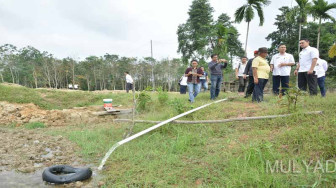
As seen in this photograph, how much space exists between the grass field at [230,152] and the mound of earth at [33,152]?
0.28 metres

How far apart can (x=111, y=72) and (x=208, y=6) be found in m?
22.2

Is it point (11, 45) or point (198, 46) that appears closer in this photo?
point (198, 46)

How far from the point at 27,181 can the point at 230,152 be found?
9.68ft

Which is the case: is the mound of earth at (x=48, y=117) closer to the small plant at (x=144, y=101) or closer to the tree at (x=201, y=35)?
the small plant at (x=144, y=101)

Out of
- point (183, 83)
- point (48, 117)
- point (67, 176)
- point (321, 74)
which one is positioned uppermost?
point (321, 74)

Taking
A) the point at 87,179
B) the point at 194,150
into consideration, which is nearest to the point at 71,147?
the point at 87,179

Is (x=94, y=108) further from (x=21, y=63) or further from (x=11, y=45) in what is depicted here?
(x=21, y=63)

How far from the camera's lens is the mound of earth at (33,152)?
358cm

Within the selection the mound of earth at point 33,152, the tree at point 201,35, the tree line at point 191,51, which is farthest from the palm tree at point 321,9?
the mound of earth at point 33,152

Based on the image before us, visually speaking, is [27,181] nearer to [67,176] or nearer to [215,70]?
[67,176]

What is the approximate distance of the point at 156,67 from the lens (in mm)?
42312

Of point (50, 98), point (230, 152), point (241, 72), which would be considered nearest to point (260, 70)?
point (241, 72)

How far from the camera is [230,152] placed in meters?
3.23

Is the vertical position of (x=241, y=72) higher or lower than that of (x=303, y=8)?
lower
